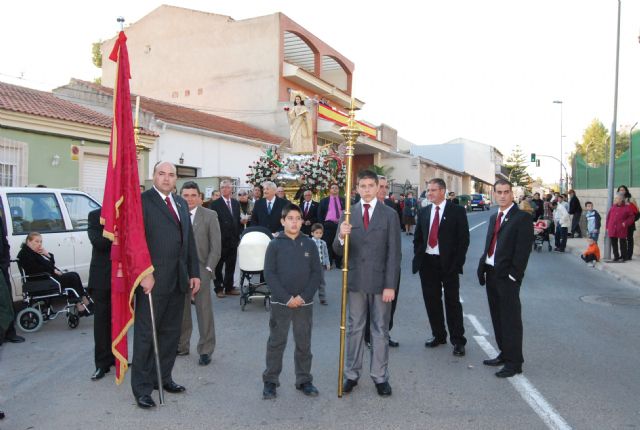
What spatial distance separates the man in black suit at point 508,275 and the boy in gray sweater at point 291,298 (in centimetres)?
199

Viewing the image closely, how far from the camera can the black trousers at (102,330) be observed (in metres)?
5.44

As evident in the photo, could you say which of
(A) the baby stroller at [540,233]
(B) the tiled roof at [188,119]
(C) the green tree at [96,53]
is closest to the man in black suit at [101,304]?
(A) the baby stroller at [540,233]

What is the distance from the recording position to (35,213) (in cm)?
794

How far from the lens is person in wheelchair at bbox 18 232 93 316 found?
7293mm

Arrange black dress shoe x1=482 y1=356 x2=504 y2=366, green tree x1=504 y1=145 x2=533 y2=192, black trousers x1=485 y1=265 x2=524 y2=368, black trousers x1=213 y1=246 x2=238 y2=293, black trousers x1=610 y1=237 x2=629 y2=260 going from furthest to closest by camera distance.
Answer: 1. green tree x1=504 y1=145 x2=533 y2=192
2. black trousers x1=610 y1=237 x2=629 y2=260
3. black trousers x1=213 y1=246 x2=238 y2=293
4. black dress shoe x1=482 y1=356 x2=504 y2=366
5. black trousers x1=485 y1=265 x2=524 y2=368

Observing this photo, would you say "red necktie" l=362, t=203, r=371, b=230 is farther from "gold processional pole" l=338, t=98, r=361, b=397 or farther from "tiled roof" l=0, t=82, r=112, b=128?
"tiled roof" l=0, t=82, r=112, b=128

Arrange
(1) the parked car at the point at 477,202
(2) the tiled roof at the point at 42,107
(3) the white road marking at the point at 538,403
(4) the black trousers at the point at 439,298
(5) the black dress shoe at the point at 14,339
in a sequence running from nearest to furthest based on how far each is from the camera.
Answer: (3) the white road marking at the point at 538,403, (4) the black trousers at the point at 439,298, (5) the black dress shoe at the point at 14,339, (2) the tiled roof at the point at 42,107, (1) the parked car at the point at 477,202

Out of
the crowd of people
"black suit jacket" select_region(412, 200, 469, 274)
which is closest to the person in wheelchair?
the crowd of people

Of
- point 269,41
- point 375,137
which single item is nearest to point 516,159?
point 375,137

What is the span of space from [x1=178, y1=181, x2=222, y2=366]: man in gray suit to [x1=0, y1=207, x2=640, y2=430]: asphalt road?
20cm

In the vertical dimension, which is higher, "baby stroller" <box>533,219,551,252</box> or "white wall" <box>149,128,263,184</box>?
"white wall" <box>149,128,263,184</box>

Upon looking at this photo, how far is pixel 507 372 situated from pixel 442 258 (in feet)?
4.69

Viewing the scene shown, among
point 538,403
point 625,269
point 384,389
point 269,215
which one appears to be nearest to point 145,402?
point 384,389

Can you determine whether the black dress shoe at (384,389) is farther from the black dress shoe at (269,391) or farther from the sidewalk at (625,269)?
the sidewalk at (625,269)
